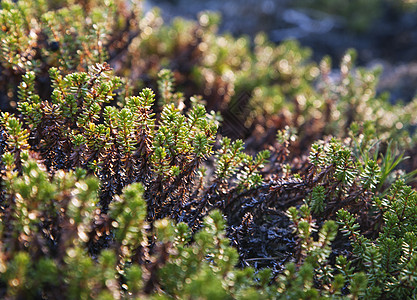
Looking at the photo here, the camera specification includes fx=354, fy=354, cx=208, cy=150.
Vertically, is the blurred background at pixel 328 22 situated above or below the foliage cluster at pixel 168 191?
above

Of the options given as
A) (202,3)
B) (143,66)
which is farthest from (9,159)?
(202,3)

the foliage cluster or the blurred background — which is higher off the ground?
the blurred background

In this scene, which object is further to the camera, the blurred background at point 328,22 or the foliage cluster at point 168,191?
the blurred background at point 328,22

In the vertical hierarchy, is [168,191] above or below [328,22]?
below

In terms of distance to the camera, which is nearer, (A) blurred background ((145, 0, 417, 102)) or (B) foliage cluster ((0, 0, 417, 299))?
(B) foliage cluster ((0, 0, 417, 299))

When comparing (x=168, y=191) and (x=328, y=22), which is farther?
(x=328, y=22)
